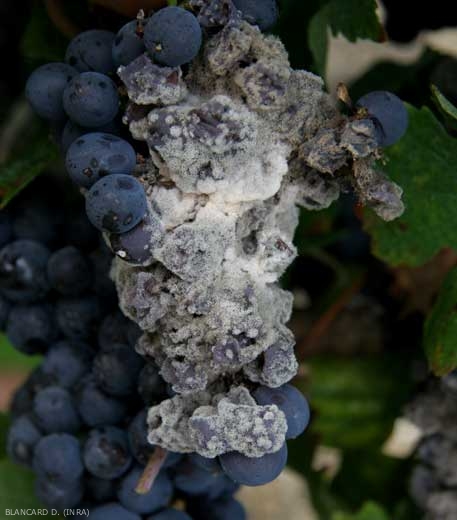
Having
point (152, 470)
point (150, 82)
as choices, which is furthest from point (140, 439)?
Answer: point (150, 82)

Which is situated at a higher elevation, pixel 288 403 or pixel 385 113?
pixel 385 113

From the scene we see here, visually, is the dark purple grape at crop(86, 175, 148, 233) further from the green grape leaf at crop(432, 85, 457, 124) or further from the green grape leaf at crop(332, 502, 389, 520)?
the green grape leaf at crop(332, 502, 389, 520)

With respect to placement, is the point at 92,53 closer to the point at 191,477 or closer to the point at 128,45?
the point at 128,45

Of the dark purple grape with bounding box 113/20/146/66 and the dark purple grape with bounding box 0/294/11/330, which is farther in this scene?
the dark purple grape with bounding box 0/294/11/330

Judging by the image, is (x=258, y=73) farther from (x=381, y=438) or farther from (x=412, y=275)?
(x=381, y=438)

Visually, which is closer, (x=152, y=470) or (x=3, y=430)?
(x=152, y=470)

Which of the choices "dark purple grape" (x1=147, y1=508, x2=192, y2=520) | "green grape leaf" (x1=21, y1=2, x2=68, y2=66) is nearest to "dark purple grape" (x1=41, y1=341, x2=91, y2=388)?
"dark purple grape" (x1=147, y1=508, x2=192, y2=520)

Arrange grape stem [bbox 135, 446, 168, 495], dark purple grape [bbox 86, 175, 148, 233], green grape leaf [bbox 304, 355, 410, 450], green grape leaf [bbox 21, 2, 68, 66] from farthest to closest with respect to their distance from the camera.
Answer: green grape leaf [bbox 304, 355, 410, 450] < green grape leaf [bbox 21, 2, 68, 66] < grape stem [bbox 135, 446, 168, 495] < dark purple grape [bbox 86, 175, 148, 233]

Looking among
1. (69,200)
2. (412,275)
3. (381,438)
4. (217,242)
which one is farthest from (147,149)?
(381,438)
